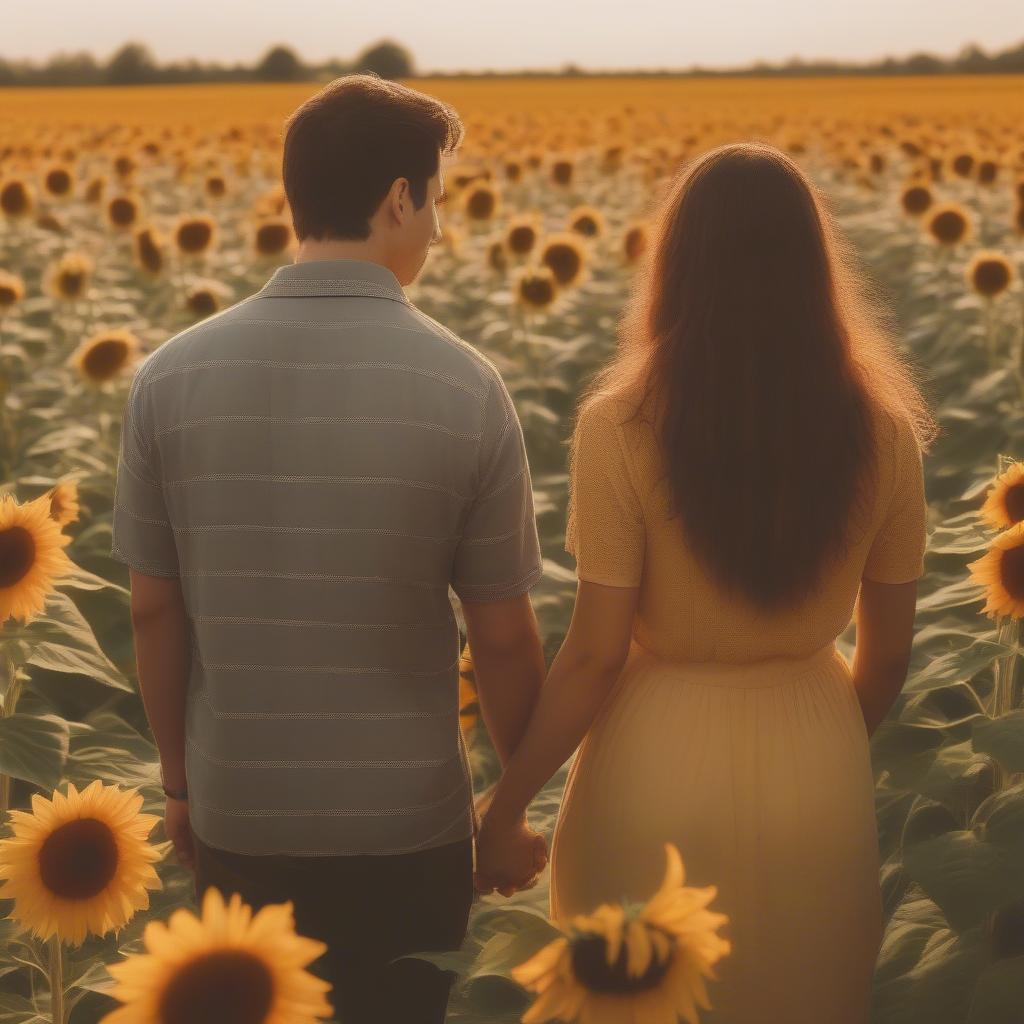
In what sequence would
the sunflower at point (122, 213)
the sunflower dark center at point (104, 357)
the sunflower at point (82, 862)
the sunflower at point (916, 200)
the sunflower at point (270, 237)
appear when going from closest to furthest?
1. the sunflower at point (82, 862)
2. the sunflower dark center at point (104, 357)
3. the sunflower at point (270, 237)
4. the sunflower at point (916, 200)
5. the sunflower at point (122, 213)

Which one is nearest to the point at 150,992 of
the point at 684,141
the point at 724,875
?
the point at 724,875

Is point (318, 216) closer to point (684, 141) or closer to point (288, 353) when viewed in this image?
point (288, 353)

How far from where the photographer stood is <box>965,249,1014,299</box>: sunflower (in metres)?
6.81

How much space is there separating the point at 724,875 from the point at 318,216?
1128 millimetres

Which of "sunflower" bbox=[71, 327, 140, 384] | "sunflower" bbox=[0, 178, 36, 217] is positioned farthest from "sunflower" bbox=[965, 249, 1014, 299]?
"sunflower" bbox=[0, 178, 36, 217]

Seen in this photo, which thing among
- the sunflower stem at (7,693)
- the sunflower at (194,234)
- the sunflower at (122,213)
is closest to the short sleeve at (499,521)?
the sunflower stem at (7,693)

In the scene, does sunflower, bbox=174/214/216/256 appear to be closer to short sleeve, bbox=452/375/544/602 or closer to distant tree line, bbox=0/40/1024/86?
short sleeve, bbox=452/375/544/602

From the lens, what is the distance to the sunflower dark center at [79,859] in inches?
81.0

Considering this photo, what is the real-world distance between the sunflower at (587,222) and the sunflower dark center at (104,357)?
3955 mm

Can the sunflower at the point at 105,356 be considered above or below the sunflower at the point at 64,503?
below

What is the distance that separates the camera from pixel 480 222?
10125 millimetres

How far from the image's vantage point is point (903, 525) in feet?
7.12

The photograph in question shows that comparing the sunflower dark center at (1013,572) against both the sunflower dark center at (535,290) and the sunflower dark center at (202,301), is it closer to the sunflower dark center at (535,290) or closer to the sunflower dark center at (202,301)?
the sunflower dark center at (535,290)

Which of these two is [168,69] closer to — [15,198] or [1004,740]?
[15,198]
